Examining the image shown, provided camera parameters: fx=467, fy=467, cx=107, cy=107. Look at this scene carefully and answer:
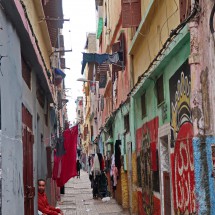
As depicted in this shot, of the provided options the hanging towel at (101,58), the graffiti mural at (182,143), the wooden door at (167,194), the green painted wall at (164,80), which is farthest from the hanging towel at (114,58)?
the graffiti mural at (182,143)

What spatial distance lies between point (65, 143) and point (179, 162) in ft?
21.2

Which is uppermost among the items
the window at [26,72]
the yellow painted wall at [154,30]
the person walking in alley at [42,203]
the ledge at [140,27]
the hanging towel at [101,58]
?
the hanging towel at [101,58]

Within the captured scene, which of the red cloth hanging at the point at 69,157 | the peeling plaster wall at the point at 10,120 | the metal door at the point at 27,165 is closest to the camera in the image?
the peeling plaster wall at the point at 10,120

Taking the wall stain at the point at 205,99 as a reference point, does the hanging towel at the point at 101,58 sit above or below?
above

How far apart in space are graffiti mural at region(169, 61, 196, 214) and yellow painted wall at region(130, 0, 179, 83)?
42.8 inches

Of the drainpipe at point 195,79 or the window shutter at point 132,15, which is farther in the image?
the window shutter at point 132,15

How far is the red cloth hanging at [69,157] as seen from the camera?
13562mm

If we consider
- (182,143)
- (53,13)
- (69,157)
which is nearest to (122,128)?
(69,157)

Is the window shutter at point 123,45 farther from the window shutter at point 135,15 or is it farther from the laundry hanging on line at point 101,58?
the window shutter at point 135,15

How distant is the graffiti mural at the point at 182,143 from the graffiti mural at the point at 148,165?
1995 mm

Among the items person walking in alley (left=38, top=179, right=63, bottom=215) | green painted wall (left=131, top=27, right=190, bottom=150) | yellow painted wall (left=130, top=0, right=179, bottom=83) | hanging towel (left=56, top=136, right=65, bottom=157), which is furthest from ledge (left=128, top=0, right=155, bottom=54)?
person walking in alley (left=38, top=179, right=63, bottom=215)

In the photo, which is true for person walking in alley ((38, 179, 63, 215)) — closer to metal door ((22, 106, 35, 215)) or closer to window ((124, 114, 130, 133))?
metal door ((22, 106, 35, 215))

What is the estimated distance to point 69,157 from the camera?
13.7 meters

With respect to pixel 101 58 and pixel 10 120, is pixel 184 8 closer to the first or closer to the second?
pixel 10 120
